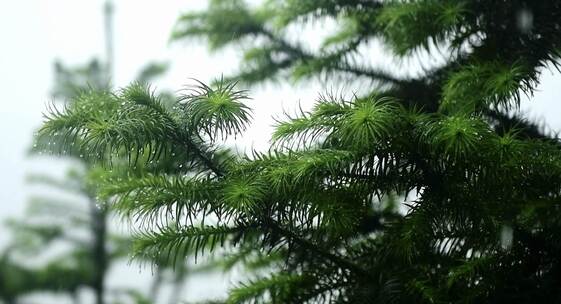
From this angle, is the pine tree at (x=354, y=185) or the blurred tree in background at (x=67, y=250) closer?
the pine tree at (x=354, y=185)

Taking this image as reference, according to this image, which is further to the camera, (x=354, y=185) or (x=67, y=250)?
(x=67, y=250)

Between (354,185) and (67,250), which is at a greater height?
(67,250)

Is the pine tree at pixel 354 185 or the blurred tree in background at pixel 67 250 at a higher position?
the blurred tree in background at pixel 67 250

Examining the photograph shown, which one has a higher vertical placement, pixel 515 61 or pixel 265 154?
pixel 515 61

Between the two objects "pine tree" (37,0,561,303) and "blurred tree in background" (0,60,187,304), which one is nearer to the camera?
"pine tree" (37,0,561,303)

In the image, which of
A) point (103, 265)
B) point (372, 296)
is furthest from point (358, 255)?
point (103, 265)

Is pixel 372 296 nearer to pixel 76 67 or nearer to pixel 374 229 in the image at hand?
pixel 374 229

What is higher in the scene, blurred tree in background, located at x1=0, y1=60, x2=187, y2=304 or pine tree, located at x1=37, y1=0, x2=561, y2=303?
blurred tree in background, located at x1=0, y1=60, x2=187, y2=304

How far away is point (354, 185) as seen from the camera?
1.10 metres

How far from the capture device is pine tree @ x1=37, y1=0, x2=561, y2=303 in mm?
1038

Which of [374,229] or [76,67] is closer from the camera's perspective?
[374,229]

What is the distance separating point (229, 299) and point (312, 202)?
0.42 metres

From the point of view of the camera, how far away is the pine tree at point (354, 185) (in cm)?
104

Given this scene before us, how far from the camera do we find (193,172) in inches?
44.4
